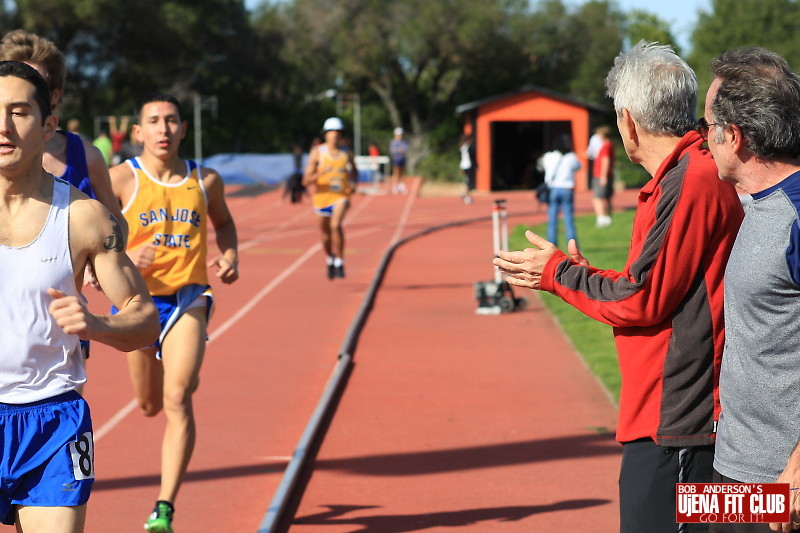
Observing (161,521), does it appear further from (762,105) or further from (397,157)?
(397,157)

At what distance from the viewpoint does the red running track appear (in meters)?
6.16

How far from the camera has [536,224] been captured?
26.7 m

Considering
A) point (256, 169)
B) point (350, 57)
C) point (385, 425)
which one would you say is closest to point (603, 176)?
point (385, 425)

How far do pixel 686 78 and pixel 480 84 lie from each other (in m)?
59.3

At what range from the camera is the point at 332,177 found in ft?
49.6

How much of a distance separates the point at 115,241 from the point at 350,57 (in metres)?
57.3

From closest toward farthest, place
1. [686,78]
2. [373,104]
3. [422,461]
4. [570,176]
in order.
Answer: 1. [686,78]
2. [422,461]
3. [570,176]
4. [373,104]

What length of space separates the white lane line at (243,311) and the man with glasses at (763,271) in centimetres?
544

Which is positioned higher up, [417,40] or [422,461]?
[417,40]

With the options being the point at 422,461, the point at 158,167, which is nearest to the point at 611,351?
the point at 422,461

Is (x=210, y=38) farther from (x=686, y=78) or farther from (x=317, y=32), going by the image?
(x=686, y=78)

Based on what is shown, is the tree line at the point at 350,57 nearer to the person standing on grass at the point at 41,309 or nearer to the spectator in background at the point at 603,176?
the spectator in background at the point at 603,176

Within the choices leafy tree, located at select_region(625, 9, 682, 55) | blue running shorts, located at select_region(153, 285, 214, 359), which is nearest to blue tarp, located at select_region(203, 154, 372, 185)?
leafy tree, located at select_region(625, 9, 682, 55)

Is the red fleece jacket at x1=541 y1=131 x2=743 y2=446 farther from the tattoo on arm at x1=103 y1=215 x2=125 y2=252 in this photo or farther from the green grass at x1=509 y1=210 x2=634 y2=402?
the green grass at x1=509 y1=210 x2=634 y2=402
